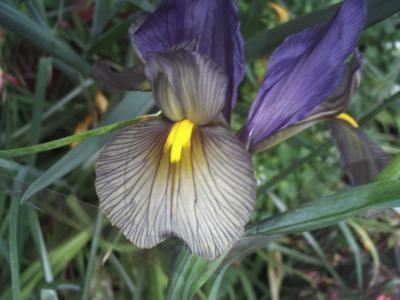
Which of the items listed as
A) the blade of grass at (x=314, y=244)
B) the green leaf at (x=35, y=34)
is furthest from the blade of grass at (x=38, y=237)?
the blade of grass at (x=314, y=244)

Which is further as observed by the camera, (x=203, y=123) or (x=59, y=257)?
(x=59, y=257)

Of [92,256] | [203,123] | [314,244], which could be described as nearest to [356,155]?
[203,123]

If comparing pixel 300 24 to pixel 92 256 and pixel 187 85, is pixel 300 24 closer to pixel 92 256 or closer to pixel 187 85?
pixel 187 85

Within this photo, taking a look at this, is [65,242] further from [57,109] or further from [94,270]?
Answer: [57,109]

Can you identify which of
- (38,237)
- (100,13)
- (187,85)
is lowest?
(38,237)

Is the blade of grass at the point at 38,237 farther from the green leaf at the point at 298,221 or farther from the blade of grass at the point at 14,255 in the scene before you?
the green leaf at the point at 298,221

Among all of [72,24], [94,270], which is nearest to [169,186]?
[94,270]
